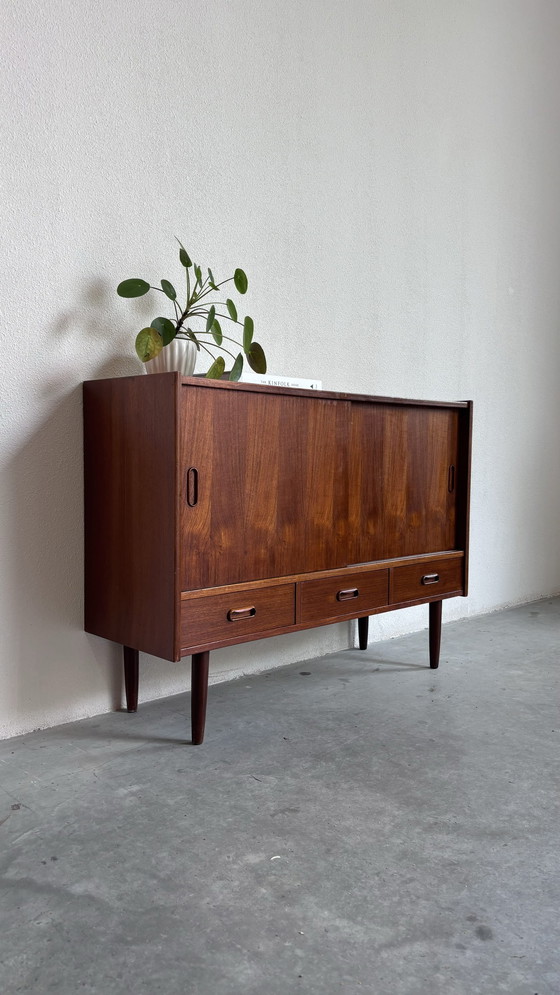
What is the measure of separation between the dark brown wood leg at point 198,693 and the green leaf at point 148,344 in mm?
813

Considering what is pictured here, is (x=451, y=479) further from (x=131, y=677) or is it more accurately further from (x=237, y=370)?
(x=131, y=677)

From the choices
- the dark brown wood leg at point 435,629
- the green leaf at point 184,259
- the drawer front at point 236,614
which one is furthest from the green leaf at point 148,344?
the dark brown wood leg at point 435,629

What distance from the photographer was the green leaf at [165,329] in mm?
2139

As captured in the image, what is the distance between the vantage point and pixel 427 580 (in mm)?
2711

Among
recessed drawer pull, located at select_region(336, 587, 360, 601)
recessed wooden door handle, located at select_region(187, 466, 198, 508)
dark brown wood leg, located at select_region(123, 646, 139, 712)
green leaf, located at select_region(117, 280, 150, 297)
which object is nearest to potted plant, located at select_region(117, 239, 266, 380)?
green leaf, located at select_region(117, 280, 150, 297)

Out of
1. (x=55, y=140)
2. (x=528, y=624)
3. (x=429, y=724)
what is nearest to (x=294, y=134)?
(x=55, y=140)

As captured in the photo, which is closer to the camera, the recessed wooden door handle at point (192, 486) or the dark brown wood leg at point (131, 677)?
the recessed wooden door handle at point (192, 486)

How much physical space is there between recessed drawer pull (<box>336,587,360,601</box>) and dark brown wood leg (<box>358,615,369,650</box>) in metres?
0.67

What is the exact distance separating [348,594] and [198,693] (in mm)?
616

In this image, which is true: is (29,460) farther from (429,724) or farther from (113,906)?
(429,724)

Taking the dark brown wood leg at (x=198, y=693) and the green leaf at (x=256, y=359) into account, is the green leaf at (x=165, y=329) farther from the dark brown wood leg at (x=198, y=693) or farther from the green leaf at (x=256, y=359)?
the dark brown wood leg at (x=198, y=693)

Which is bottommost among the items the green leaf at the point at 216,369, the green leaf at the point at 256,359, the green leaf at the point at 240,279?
the green leaf at the point at 216,369

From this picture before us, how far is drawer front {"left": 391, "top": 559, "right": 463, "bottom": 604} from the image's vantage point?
2.61 meters

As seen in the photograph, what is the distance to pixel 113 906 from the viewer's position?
133 cm
